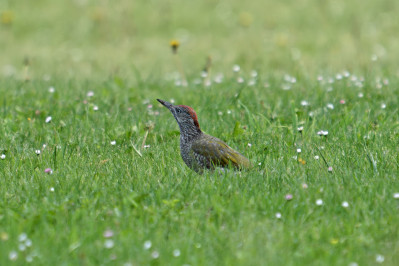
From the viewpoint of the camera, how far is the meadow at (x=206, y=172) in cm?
382

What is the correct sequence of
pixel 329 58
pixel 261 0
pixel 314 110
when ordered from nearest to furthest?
pixel 314 110, pixel 329 58, pixel 261 0

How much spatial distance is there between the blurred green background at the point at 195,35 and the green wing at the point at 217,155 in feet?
15.5

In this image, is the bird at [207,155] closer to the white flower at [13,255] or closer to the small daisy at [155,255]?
the small daisy at [155,255]

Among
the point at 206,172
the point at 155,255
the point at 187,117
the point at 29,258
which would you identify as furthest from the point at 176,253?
the point at 187,117

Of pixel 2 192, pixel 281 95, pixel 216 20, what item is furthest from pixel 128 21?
pixel 2 192

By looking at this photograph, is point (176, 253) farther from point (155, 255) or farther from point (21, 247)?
point (21, 247)

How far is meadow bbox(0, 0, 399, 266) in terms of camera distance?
3.82m

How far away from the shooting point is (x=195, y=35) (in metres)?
14.0

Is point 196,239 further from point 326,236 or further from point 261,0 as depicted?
point 261,0

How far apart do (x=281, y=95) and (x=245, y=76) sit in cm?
126

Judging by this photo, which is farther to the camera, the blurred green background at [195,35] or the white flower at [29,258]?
the blurred green background at [195,35]

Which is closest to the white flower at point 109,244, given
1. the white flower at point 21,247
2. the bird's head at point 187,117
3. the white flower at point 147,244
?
the white flower at point 147,244

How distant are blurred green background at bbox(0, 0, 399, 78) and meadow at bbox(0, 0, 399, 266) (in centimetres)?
14

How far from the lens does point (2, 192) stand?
4.63 m
